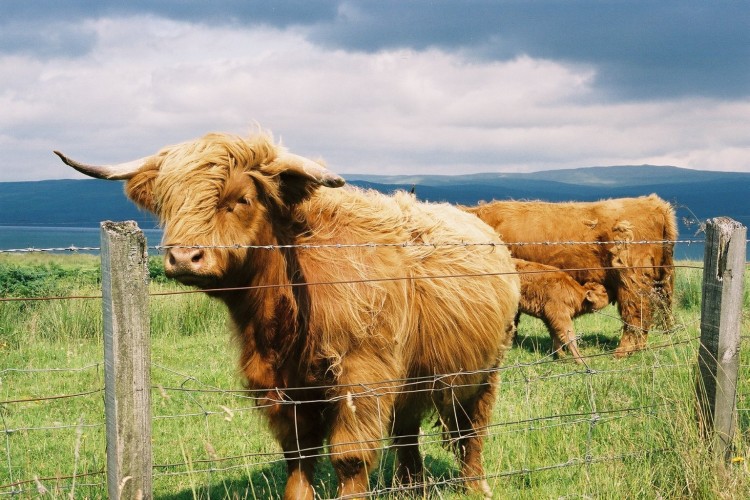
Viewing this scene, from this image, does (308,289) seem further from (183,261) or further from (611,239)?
(611,239)

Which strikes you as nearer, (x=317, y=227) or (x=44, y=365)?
(x=317, y=227)

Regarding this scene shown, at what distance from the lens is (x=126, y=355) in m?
2.66

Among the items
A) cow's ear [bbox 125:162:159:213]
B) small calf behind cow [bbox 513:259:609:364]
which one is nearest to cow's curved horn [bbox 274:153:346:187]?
cow's ear [bbox 125:162:159:213]

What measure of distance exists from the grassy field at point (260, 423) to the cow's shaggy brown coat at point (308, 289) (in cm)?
37

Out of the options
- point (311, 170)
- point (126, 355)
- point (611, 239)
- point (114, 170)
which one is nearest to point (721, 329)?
point (311, 170)

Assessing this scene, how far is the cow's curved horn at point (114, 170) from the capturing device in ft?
13.4

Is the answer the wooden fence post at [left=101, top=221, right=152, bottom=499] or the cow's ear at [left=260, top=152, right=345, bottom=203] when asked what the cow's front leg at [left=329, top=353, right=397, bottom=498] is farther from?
the wooden fence post at [left=101, top=221, right=152, bottom=499]

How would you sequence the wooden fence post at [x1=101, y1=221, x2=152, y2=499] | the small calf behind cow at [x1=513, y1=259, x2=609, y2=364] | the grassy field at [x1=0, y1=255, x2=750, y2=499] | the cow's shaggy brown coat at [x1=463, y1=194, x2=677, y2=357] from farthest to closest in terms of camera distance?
1. the cow's shaggy brown coat at [x1=463, y1=194, x2=677, y2=357]
2. the small calf behind cow at [x1=513, y1=259, x2=609, y2=364]
3. the grassy field at [x1=0, y1=255, x2=750, y2=499]
4. the wooden fence post at [x1=101, y1=221, x2=152, y2=499]

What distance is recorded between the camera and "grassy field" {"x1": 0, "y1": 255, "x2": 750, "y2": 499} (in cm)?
402

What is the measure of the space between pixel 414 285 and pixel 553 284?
655cm

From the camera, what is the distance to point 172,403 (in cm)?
732

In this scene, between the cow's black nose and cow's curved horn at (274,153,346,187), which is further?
cow's curved horn at (274,153,346,187)

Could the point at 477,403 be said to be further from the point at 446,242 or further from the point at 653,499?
the point at 653,499

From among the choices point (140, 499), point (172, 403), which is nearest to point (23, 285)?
point (172, 403)
